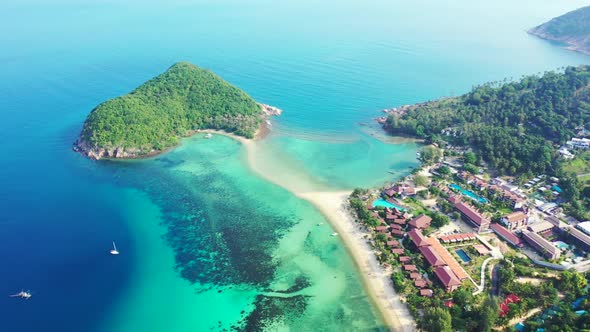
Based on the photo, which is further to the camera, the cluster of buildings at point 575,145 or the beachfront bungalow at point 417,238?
the cluster of buildings at point 575,145

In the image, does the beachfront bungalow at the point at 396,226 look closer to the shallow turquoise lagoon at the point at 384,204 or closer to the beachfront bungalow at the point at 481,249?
the shallow turquoise lagoon at the point at 384,204

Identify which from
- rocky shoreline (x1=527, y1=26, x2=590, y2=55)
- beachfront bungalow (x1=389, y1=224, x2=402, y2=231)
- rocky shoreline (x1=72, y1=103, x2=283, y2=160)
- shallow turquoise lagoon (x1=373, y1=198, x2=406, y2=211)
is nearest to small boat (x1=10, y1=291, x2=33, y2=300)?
rocky shoreline (x1=72, y1=103, x2=283, y2=160)

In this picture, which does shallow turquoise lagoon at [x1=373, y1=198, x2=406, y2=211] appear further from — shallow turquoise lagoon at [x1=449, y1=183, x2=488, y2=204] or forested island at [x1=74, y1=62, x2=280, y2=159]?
forested island at [x1=74, y1=62, x2=280, y2=159]

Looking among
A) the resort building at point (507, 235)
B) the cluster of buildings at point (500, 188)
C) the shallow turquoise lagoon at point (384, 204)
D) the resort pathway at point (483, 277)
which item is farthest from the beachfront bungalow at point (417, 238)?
the cluster of buildings at point (500, 188)

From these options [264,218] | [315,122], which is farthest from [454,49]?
[264,218]

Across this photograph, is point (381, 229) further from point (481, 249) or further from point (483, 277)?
point (483, 277)
